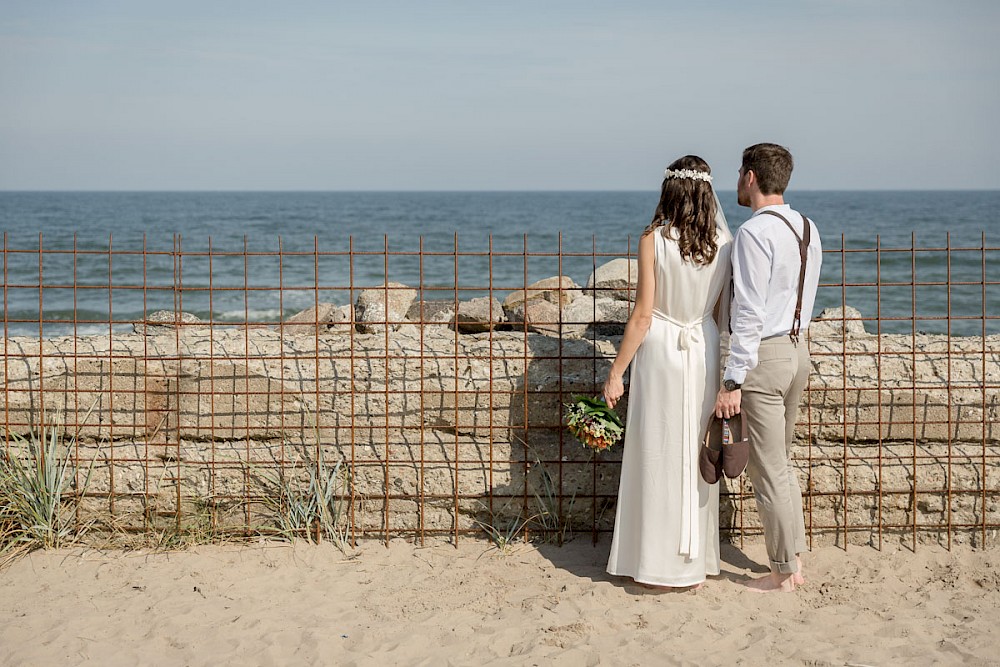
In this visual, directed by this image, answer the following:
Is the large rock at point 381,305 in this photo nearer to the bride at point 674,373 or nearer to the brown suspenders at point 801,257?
the bride at point 674,373

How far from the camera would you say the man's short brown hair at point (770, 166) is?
4.11 meters

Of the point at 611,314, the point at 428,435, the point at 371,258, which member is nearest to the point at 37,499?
the point at 428,435

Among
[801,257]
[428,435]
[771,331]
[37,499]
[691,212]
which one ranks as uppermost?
[691,212]

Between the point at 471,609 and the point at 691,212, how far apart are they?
6.79 ft

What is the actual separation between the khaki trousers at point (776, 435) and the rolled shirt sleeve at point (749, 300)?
0.18m

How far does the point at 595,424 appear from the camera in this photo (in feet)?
15.2

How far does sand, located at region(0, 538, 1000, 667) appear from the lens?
3932 mm

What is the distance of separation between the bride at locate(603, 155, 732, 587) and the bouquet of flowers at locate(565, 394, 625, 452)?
0.20 metres

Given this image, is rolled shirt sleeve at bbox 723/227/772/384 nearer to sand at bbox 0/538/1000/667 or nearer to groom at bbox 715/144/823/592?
groom at bbox 715/144/823/592

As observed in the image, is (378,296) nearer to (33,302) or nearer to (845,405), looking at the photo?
(845,405)

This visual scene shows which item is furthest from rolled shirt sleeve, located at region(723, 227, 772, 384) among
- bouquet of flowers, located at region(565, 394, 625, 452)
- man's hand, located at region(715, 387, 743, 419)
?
bouquet of flowers, located at region(565, 394, 625, 452)

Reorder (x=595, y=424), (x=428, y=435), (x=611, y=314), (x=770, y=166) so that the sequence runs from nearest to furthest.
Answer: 1. (x=770, y=166)
2. (x=595, y=424)
3. (x=428, y=435)
4. (x=611, y=314)

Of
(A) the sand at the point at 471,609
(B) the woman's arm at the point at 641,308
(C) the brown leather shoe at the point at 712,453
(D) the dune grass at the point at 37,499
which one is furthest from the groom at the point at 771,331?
(D) the dune grass at the point at 37,499

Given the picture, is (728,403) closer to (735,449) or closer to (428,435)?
(735,449)
